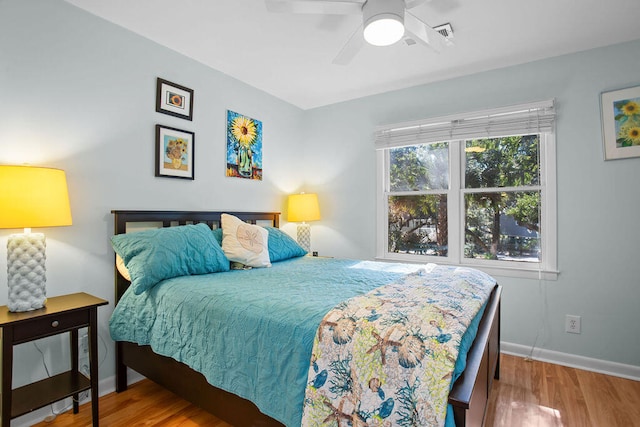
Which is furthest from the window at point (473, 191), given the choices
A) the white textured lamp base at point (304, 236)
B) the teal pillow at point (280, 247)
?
the teal pillow at point (280, 247)

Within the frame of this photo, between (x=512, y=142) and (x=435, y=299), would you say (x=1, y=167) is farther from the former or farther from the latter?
(x=512, y=142)

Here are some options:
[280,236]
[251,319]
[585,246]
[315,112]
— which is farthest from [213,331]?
[315,112]

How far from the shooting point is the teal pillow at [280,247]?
9.25 feet

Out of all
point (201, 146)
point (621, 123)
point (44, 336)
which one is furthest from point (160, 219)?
point (621, 123)

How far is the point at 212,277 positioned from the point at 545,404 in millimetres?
2266

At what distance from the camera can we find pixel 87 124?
2.17 m

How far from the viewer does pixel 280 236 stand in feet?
9.86

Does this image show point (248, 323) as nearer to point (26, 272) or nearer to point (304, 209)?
Result: point (26, 272)

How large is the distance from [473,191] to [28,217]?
10.7ft

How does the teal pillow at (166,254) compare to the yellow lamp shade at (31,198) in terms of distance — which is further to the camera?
the teal pillow at (166,254)

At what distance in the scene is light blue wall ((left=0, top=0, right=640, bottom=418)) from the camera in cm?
196

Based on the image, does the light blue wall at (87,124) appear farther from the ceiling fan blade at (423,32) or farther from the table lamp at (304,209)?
the ceiling fan blade at (423,32)

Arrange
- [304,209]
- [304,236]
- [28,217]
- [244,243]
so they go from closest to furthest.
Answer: [28,217] → [244,243] → [304,209] → [304,236]

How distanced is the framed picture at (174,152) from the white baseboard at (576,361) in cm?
316
